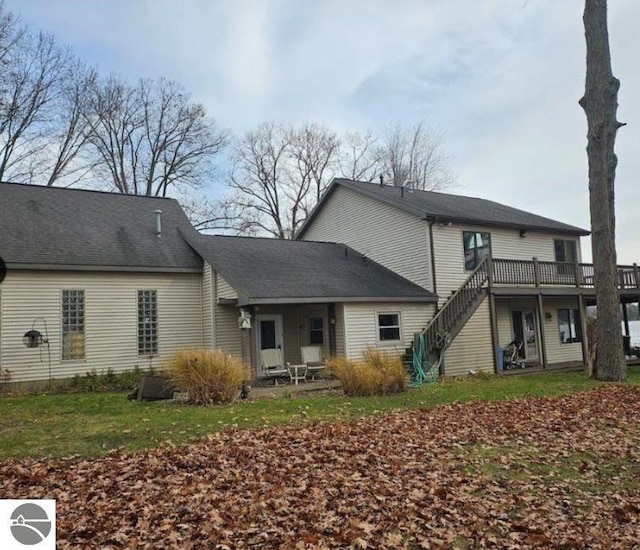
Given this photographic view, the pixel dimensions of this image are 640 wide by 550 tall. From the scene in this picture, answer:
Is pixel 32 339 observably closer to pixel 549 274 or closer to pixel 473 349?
pixel 473 349

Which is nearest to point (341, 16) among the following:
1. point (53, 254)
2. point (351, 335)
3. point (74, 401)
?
point (351, 335)

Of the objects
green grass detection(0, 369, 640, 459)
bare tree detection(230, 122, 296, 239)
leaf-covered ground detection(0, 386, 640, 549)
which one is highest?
bare tree detection(230, 122, 296, 239)

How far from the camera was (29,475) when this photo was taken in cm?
534

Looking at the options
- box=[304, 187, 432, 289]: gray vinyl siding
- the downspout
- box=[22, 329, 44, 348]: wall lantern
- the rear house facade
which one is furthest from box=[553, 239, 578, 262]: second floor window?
box=[22, 329, 44, 348]: wall lantern

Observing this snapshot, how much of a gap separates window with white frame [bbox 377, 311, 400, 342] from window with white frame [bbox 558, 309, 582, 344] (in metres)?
9.16

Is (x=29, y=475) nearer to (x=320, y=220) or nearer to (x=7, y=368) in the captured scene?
(x=7, y=368)

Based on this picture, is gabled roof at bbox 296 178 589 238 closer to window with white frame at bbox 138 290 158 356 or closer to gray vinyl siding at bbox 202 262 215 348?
gray vinyl siding at bbox 202 262 215 348

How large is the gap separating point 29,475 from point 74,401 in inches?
260

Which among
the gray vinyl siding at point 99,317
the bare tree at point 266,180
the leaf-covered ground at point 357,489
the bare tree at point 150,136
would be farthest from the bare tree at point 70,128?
the leaf-covered ground at point 357,489

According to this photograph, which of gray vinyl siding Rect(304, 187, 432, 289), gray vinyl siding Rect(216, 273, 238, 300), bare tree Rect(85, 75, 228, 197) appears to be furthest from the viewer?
bare tree Rect(85, 75, 228, 197)

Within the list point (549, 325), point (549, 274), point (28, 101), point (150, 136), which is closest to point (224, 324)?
point (549, 274)

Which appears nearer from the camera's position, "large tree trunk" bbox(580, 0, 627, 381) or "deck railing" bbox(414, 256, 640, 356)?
"large tree trunk" bbox(580, 0, 627, 381)

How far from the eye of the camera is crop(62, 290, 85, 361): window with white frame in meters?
14.4

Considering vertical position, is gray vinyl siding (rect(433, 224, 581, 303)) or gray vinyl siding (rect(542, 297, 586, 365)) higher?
gray vinyl siding (rect(433, 224, 581, 303))
